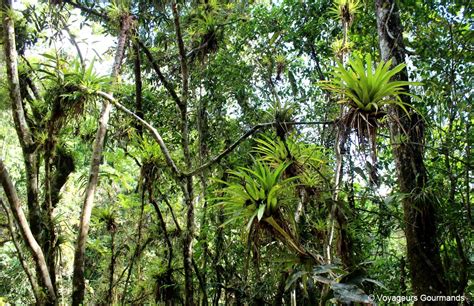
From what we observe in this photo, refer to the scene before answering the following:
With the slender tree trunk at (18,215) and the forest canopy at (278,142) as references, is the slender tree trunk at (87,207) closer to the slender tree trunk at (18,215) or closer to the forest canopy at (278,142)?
the forest canopy at (278,142)

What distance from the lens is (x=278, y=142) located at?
228cm

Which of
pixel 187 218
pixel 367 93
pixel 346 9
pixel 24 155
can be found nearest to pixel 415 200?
pixel 367 93

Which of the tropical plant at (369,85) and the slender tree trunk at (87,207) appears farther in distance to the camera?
the slender tree trunk at (87,207)

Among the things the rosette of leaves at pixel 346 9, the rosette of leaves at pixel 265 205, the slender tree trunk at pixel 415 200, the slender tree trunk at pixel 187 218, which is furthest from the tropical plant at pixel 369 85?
the slender tree trunk at pixel 187 218

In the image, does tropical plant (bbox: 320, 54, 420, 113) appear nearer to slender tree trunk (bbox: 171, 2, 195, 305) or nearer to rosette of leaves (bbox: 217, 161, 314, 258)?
rosette of leaves (bbox: 217, 161, 314, 258)

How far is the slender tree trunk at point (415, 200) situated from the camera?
2033mm

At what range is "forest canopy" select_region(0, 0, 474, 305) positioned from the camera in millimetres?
1810

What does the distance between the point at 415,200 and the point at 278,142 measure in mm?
900

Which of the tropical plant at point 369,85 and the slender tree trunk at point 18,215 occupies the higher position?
the tropical plant at point 369,85

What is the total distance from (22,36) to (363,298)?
16.0ft

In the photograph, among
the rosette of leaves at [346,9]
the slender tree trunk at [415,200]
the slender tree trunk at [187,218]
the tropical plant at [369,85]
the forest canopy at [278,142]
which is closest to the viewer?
the tropical plant at [369,85]

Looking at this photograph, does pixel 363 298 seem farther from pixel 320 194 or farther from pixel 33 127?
pixel 33 127

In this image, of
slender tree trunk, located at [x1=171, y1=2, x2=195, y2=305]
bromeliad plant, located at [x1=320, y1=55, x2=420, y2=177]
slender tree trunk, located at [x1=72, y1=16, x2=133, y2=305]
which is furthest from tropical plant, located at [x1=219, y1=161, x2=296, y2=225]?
slender tree trunk, located at [x1=72, y1=16, x2=133, y2=305]

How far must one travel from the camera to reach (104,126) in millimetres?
3027
